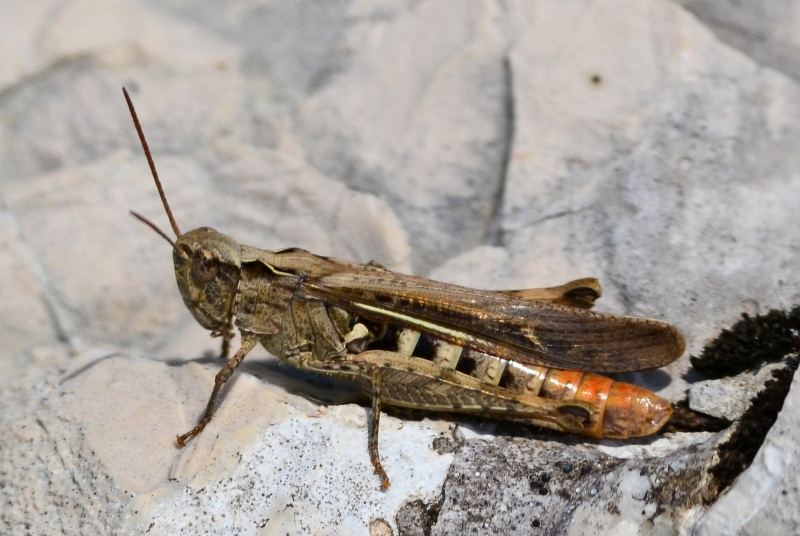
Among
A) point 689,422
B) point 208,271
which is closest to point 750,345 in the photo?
point 689,422

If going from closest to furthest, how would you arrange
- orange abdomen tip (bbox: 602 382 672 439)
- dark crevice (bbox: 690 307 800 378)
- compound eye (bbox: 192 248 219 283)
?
orange abdomen tip (bbox: 602 382 672 439)
dark crevice (bbox: 690 307 800 378)
compound eye (bbox: 192 248 219 283)

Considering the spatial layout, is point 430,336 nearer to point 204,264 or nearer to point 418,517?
point 418,517

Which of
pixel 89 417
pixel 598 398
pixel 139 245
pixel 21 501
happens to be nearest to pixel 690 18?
pixel 598 398

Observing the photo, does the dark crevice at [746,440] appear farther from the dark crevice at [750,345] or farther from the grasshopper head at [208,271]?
the grasshopper head at [208,271]

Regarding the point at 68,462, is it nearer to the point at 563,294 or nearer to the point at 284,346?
the point at 284,346

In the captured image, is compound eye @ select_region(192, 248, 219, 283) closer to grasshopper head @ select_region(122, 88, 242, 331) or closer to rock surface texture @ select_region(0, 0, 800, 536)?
grasshopper head @ select_region(122, 88, 242, 331)

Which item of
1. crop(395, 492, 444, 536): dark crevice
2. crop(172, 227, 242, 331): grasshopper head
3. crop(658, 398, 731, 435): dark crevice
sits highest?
crop(172, 227, 242, 331): grasshopper head

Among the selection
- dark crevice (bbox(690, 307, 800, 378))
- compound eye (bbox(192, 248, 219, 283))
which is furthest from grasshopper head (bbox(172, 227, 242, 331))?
dark crevice (bbox(690, 307, 800, 378))
